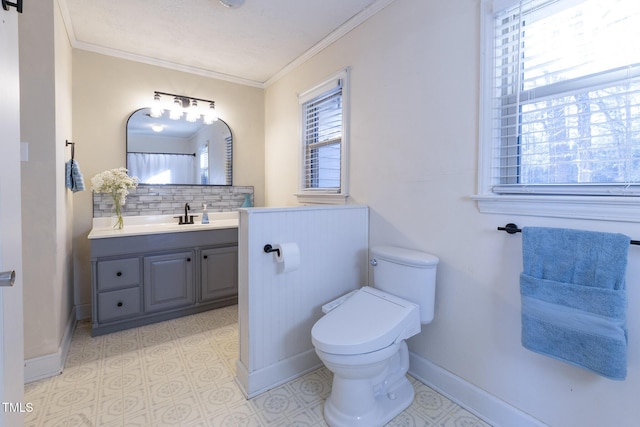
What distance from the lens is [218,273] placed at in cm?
286

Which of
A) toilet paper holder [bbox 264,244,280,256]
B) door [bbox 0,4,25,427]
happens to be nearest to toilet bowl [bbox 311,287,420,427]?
toilet paper holder [bbox 264,244,280,256]

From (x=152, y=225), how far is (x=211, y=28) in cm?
182

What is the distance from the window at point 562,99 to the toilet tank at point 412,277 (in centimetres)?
50

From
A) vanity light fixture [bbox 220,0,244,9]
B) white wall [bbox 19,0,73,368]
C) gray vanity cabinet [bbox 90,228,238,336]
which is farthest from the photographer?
gray vanity cabinet [bbox 90,228,238,336]

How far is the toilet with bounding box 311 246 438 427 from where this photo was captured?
1402 mm

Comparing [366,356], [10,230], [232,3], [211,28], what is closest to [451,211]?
[366,356]

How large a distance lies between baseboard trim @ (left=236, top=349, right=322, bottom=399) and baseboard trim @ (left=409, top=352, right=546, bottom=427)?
66 cm

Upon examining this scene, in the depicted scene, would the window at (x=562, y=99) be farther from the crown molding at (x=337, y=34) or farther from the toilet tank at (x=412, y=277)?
the crown molding at (x=337, y=34)

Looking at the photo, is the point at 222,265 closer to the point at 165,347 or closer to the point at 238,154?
the point at 165,347

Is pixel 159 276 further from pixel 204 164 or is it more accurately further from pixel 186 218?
pixel 204 164

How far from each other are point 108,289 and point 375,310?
2.08 m

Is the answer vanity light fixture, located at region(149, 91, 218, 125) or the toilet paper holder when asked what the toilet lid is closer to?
the toilet paper holder

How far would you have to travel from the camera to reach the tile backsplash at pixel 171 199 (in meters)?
2.81

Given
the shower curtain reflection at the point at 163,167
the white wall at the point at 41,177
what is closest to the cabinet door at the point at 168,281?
the white wall at the point at 41,177
